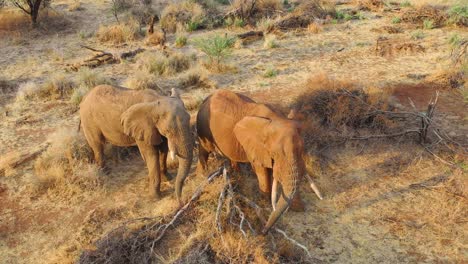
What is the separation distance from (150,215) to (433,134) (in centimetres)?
548

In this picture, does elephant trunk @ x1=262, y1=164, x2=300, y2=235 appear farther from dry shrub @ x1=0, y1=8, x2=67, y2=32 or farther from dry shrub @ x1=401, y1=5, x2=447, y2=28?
dry shrub @ x1=0, y1=8, x2=67, y2=32

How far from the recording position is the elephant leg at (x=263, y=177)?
5.72m

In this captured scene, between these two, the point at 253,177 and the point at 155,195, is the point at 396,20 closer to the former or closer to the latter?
the point at 253,177

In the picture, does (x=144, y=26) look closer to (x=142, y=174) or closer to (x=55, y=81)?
(x=55, y=81)

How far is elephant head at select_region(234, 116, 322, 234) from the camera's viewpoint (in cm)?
502

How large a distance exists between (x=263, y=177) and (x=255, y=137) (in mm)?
667

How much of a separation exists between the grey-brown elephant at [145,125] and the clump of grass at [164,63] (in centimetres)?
462

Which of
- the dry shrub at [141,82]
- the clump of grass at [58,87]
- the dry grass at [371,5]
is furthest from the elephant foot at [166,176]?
the dry grass at [371,5]

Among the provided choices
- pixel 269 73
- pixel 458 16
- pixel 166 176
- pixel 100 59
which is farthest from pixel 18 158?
pixel 458 16

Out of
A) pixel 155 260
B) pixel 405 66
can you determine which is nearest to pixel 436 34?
pixel 405 66

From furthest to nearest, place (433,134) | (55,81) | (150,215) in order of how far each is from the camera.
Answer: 1. (55,81)
2. (433,134)
3. (150,215)

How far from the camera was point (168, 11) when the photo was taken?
52.6ft

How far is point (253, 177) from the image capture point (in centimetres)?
671

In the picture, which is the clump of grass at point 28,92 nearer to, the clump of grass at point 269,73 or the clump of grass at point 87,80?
the clump of grass at point 87,80
